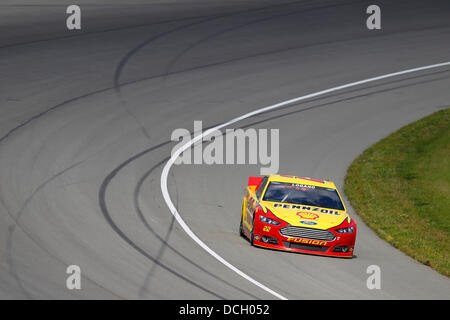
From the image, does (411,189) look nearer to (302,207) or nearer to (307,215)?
(302,207)

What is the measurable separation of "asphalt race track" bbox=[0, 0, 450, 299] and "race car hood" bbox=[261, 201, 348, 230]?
23.5 inches

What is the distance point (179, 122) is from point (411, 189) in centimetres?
695

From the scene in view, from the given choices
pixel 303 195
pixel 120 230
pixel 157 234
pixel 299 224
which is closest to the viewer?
pixel 299 224

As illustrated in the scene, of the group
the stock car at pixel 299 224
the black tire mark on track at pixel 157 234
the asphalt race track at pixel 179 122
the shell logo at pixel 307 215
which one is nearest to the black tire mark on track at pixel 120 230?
the asphalt race track at pixel 179 122

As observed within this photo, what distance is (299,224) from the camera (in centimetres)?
1375

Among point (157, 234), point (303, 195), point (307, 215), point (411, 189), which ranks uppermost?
point (303, 195)

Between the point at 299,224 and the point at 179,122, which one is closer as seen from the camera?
the point at 299,224

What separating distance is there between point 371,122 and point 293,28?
8.35m

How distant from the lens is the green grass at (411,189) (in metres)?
16.2

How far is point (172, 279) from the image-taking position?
11164 mm

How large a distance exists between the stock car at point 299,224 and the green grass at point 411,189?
1804 millimetres

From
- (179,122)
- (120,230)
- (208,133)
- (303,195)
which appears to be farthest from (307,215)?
(179,122)

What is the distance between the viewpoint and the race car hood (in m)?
13.8

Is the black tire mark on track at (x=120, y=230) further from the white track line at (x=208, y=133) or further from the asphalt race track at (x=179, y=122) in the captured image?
the white track line at (x=208, y=133)
